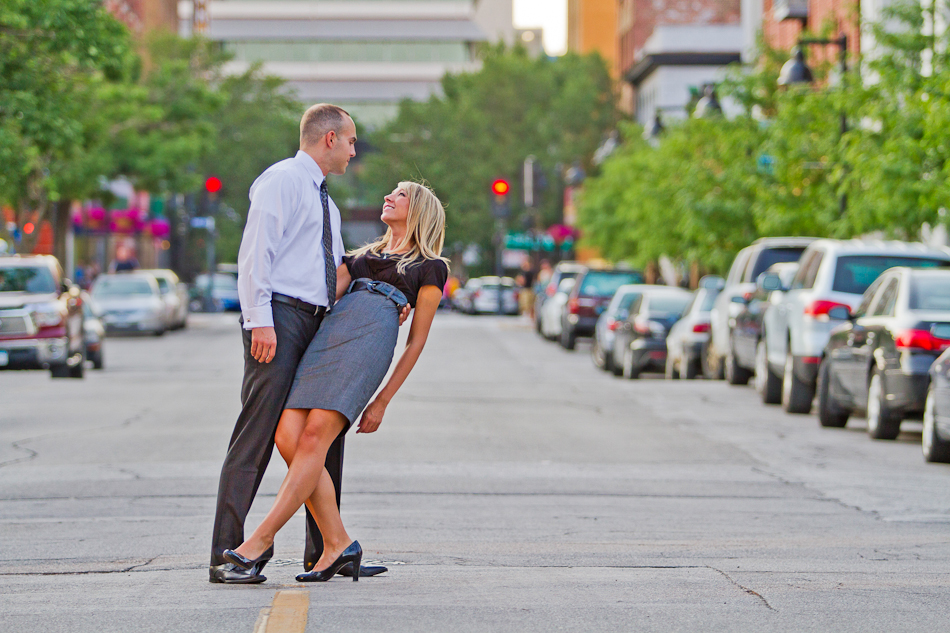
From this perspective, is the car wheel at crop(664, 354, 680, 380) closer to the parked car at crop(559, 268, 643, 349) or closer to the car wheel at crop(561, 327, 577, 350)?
the parked car at crop(559, 268, 643, 349)

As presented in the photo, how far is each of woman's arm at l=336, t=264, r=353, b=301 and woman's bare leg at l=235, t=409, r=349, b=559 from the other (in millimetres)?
526

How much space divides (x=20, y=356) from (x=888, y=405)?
12.6 m

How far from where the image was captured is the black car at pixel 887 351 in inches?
515

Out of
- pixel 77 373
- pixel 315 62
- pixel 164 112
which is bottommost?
pixel 77 373

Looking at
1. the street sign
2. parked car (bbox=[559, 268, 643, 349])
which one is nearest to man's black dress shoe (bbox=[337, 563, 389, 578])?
parked car (bbox=[559, 268, 643, 349])

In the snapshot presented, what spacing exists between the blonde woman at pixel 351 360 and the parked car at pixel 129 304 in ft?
104

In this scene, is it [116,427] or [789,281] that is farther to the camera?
[789,281]

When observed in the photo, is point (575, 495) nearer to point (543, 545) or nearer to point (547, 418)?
point (543, 545)

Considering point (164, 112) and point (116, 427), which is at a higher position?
point (164, 112)

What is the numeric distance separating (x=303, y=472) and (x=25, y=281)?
55.8 ft

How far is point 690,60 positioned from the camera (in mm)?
70625

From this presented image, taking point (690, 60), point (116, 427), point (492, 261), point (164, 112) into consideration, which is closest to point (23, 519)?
point (116, 427)

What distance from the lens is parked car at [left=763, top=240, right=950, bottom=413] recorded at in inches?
641

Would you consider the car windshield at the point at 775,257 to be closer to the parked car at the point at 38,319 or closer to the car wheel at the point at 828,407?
the car wheel at the point at 828,407
